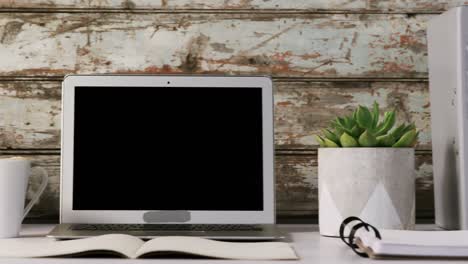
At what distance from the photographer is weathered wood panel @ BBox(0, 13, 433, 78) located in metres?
1.23

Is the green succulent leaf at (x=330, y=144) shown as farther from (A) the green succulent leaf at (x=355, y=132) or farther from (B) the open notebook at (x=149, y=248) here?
(B) the open notebook at (x=149, y=248)

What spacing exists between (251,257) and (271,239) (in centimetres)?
15

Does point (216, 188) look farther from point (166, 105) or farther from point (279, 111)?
point (279, 111)

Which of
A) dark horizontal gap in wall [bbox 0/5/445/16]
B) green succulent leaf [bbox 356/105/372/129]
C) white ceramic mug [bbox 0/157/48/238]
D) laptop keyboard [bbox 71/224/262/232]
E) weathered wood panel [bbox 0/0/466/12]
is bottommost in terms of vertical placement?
laptop keyboard [bbox 71/224/262/232]

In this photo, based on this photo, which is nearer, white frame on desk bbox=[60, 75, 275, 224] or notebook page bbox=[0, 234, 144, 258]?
notebook page bbox=[0, 234, 144, 258]

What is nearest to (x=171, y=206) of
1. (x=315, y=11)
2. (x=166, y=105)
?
(x=166, y=105)

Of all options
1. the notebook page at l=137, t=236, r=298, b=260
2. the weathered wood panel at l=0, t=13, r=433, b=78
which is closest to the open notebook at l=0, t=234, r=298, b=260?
the notebook page at l=137, t=236, r=298, b=260

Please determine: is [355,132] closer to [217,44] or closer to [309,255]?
[309,255]

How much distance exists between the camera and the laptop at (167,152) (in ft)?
3.30

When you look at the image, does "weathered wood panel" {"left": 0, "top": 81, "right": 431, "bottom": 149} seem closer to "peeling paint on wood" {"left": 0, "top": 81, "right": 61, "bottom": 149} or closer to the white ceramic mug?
"peeling paint on wood" {"left": 0, "top": 81, "right": 61, "bottom": 149}

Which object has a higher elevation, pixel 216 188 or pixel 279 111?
Answer: pixel 279 111

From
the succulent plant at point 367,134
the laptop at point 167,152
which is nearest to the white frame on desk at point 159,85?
the laptop at point 167,152

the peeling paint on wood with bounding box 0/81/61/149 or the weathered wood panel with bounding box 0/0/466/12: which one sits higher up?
the weathered wood panel with bounding box 0/0/466/12

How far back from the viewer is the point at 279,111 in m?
1.23
